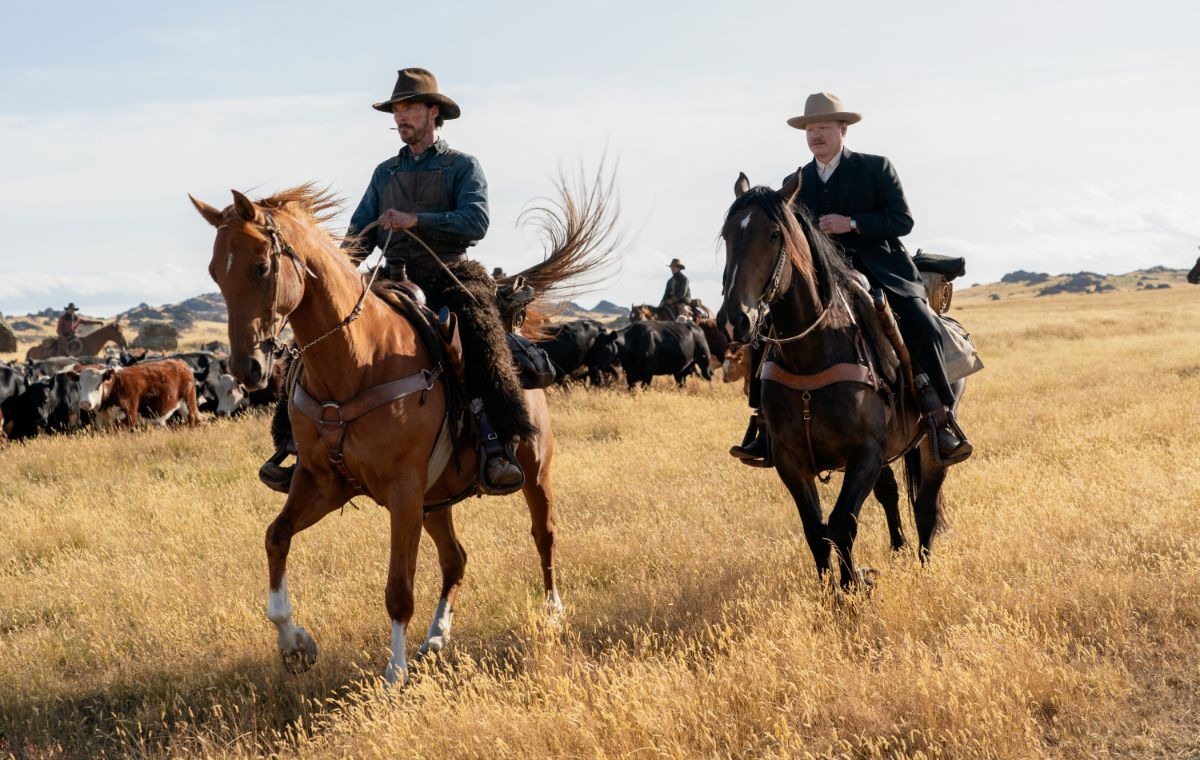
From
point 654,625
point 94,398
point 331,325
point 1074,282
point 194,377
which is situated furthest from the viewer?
point 1074,282

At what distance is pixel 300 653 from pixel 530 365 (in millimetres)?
2344

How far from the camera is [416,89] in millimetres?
7141

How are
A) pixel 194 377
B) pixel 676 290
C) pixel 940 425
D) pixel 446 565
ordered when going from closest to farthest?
pixel 446 565 < pixel 940 425 < pixel 194 377 < pixel 676 290

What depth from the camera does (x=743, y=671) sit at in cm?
552

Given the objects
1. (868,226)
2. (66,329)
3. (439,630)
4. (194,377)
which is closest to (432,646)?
(439,630)

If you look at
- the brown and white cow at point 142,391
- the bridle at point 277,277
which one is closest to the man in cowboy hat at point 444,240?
the bridle at point 277,277

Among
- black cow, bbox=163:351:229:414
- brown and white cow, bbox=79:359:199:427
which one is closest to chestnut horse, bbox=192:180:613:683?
brown and white cow, bbox=79:359:199:427

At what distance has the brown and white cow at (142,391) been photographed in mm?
18948

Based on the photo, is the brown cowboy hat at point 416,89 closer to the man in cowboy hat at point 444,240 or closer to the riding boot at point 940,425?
the man in cowboy hat at point 444,240

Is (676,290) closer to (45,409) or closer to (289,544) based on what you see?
(45,409)

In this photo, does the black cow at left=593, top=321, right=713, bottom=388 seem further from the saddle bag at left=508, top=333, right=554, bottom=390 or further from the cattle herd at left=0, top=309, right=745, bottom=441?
the saddle bag at left=508, top=333, right=554, bottom=390

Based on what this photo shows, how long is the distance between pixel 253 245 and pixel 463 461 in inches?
80.9

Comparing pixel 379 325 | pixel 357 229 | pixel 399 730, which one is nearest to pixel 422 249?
pixel 357 229

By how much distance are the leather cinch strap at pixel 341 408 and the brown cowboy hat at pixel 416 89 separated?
2.05 m
